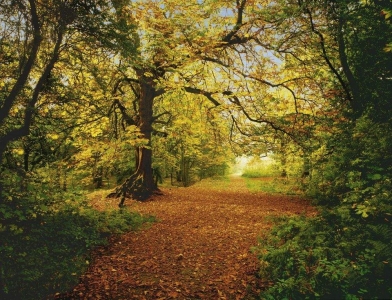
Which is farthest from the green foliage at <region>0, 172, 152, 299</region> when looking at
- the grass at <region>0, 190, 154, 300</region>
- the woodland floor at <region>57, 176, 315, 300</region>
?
the woodland floor at <region>57, 176, 315, 300</region>

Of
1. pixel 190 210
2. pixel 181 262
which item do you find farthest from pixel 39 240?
pixel 190 210

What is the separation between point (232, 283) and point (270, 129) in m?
8.79

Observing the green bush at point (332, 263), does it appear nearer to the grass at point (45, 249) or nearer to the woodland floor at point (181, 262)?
the woodland floor at point (181, 262)

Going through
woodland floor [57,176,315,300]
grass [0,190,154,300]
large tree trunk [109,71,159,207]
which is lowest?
woodland floor [57,176,315,300]

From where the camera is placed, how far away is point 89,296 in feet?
16.1

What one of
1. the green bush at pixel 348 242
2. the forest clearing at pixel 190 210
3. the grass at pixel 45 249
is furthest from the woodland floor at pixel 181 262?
the green bush at pixel 348 242

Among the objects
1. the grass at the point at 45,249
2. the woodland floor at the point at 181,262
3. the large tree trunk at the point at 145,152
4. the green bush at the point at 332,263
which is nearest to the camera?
the green bush at the point at 332,263

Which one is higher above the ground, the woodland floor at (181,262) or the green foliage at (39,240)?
the green foliage at (39,240)

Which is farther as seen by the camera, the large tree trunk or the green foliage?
the large tree trunk

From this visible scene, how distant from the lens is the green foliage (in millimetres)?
4652

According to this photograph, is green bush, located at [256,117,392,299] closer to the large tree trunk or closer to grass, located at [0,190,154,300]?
grass, located at [0,190,154,300]

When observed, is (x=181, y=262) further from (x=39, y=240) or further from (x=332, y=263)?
(x=332, y=263)

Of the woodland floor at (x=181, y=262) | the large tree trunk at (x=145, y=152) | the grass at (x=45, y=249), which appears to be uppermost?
the large tree trunk at (x=145, y=152)

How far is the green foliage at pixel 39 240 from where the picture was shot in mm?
4652
